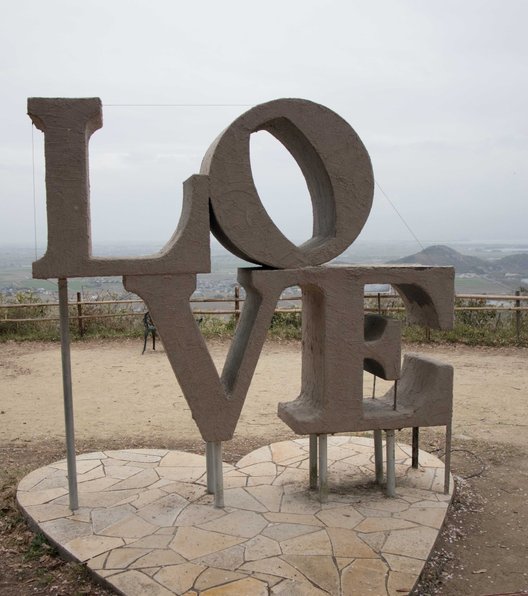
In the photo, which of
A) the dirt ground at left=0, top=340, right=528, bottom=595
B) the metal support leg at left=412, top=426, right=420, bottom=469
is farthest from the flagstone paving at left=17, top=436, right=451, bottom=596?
the dirt ground at left=0, top=340, right=528, bottom=595

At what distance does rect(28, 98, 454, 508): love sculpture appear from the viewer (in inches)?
153

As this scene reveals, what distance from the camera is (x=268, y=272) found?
4207 mm

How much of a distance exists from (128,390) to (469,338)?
6.32 metres

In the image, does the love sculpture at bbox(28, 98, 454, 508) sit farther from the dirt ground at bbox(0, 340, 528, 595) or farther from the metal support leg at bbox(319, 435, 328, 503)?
the dirt ground at bbox(0, 340, 528, 595)

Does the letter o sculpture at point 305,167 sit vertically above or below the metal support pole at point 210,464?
above

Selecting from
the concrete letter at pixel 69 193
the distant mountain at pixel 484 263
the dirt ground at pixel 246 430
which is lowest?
the dirt ground at pixel 246 430

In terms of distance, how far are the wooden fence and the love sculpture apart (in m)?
7.03

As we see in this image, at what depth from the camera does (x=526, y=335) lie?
11141 mm

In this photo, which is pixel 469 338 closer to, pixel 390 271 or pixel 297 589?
pixel 390 271

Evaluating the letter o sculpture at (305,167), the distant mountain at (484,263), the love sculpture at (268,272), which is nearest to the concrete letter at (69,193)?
the love sculpture at (268,272)

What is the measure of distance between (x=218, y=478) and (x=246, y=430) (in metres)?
2.42

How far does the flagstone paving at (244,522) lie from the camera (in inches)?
135

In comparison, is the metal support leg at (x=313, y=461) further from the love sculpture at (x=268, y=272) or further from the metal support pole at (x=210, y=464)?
the metal support pole at (x=210, y=464)

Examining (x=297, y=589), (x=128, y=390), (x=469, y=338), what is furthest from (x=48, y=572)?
(x=469, y=338)
